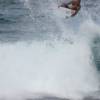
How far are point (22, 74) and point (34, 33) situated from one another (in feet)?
18.6

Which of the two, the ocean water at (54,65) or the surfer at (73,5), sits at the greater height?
the surfer at (73,5)

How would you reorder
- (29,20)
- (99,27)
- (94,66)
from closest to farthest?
1. (94,66)
2. (99,27)
3. (29,20)

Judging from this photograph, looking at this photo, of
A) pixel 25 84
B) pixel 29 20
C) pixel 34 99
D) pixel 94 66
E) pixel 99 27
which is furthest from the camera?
pixel 29 20

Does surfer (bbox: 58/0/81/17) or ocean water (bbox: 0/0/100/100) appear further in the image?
surfer (bbox: 58/0/81/17)

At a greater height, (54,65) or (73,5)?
(73,5)

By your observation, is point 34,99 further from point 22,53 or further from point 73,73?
point 22,53

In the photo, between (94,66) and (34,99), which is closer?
(34,99)

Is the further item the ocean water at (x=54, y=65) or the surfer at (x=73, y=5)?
the surfer at (x=73, y=5)

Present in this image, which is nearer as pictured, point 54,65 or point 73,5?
point 73,5

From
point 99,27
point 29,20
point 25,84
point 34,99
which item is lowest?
point 34,99

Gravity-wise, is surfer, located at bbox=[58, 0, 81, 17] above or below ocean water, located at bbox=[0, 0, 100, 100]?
above

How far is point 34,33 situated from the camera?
17922 mm

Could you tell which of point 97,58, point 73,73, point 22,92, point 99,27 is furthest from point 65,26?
point 22,92

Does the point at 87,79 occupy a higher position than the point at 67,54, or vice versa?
the point at 67,54
